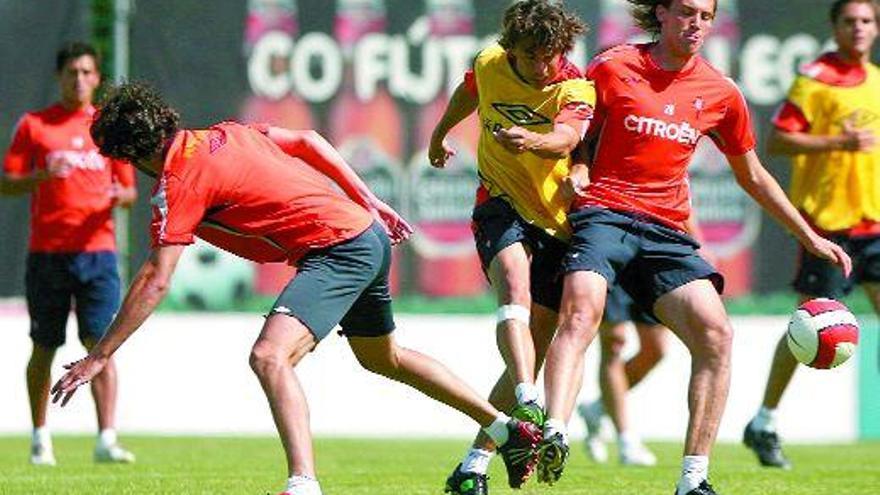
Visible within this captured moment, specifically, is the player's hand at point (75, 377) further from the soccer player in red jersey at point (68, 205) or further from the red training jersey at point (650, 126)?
the soccer player in red jersey at point (68, 205)

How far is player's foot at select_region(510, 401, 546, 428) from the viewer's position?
338 inches

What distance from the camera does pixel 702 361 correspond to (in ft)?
28.2

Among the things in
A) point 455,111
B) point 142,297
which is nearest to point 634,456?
point 455,111

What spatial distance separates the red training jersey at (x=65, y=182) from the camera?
516 inches

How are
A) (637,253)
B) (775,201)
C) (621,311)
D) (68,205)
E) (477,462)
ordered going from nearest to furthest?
(637,253)
(775,201)
(477,462)
(621,311)
(68,205)

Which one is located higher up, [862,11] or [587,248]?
[862,11]

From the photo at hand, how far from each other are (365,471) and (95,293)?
234 cm

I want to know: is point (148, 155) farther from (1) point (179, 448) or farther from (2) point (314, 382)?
(2) point (314, 382)

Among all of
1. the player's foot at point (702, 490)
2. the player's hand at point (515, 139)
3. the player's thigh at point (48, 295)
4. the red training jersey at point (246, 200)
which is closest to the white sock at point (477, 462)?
the player's foot at point (702, 490)

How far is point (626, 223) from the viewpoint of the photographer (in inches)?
343

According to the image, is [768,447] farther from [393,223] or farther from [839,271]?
[393,223]

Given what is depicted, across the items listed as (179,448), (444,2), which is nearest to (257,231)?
(179,448)

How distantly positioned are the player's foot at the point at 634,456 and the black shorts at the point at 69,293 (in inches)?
124

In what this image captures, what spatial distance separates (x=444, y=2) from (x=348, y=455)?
4.30m
